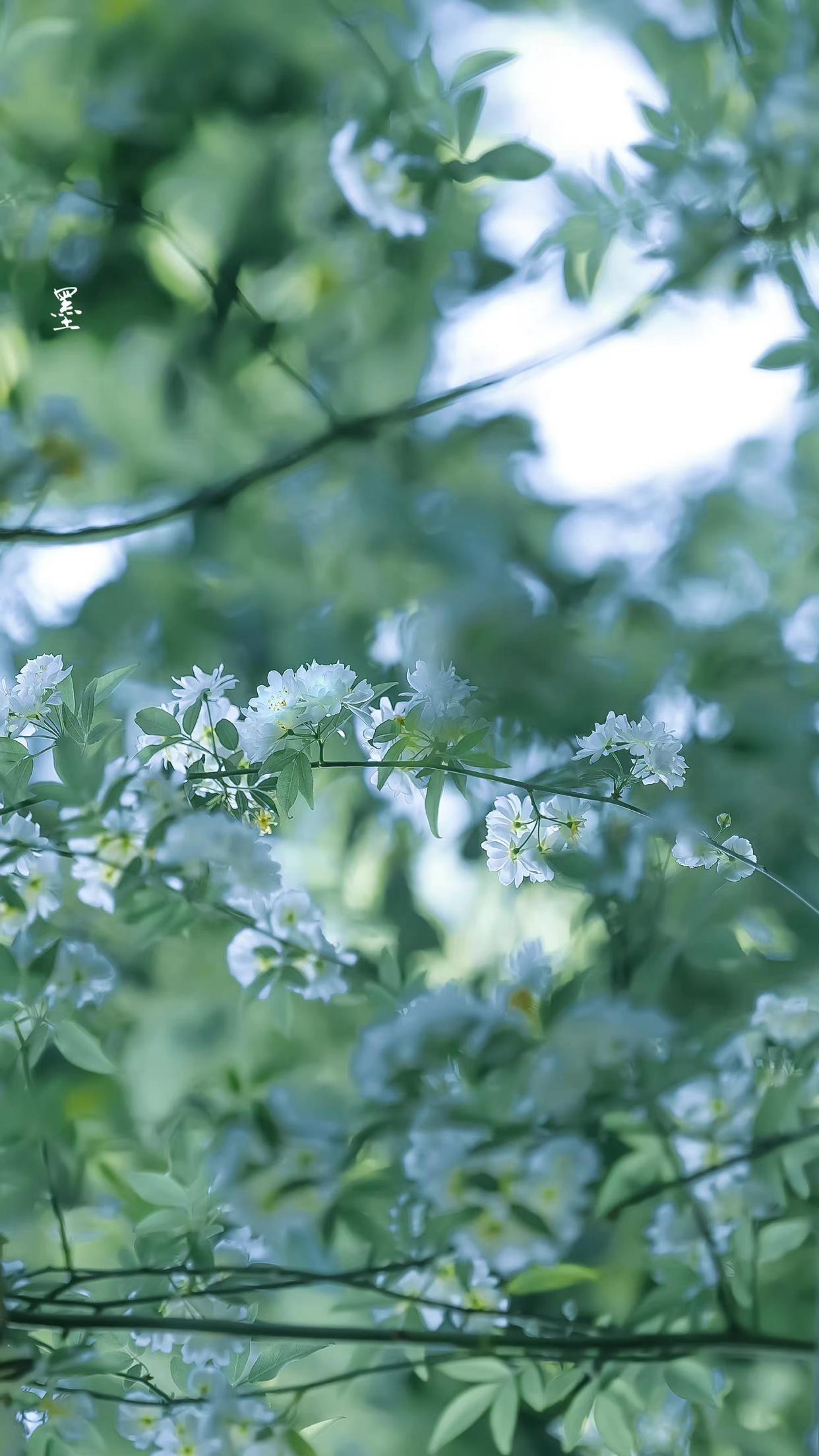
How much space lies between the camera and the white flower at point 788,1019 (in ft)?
1.75

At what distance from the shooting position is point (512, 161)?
71 centimetres

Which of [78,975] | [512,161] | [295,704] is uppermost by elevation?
[512,161]

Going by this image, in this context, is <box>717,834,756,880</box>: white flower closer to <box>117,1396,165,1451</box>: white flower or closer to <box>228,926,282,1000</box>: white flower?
<box>228,926,282,1000</box>: white flower

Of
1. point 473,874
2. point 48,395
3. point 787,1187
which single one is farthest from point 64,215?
point 787,1187

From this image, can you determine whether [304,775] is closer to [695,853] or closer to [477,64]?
[695,853]

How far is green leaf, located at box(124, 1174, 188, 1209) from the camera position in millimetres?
543

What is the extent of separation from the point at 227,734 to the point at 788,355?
41 cm

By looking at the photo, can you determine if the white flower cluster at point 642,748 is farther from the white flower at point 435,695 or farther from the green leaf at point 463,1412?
the green leaf at point 463,1412

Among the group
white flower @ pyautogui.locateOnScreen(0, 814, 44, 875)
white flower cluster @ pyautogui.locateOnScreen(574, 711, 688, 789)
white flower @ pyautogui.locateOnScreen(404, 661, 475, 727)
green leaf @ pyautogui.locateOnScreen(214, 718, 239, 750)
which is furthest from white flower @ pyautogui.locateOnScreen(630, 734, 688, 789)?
white flower @ pyautogui.locateOnScreen(0, 814, 44, 875)

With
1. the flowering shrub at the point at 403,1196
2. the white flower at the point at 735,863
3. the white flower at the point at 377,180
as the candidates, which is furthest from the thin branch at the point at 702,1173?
the white flower at the point at 377,180

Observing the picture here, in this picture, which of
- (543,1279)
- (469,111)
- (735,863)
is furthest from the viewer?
(469,111)

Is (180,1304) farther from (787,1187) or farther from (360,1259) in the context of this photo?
(787,1187)

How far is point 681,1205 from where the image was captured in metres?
0.51

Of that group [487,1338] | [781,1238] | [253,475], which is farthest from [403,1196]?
[253,475]
